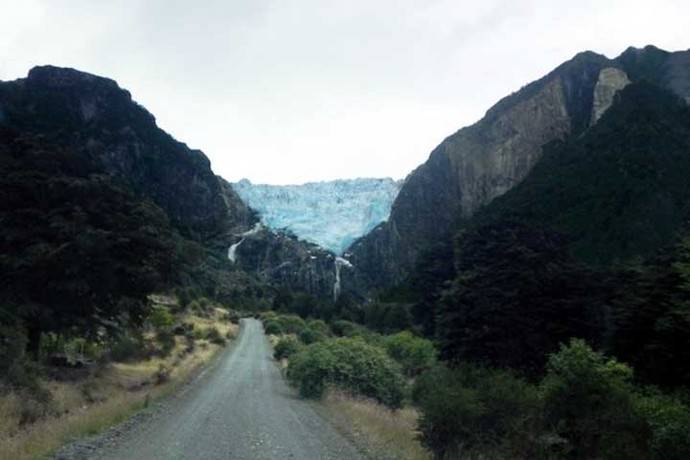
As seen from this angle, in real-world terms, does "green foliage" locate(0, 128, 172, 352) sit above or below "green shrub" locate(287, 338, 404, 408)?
above

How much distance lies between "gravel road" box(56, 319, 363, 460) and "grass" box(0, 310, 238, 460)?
504mm

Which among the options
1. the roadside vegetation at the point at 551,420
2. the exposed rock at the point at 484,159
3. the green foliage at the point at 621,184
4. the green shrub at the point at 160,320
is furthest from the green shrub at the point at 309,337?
the exposed rock at the point at 484,159

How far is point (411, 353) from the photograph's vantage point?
49.0 metres

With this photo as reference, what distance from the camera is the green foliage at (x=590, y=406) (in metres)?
12.6

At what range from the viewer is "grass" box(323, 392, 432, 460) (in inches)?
551

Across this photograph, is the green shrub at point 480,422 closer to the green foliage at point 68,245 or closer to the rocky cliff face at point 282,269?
the green foliage at point 68,245

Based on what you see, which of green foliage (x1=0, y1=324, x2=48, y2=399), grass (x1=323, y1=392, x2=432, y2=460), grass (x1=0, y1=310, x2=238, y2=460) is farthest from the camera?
green foliage (x1=0, y1=324, x2=48, y2=399)

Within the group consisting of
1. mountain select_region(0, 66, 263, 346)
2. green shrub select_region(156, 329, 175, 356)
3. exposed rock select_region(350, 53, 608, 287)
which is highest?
exposed rock select_region(350, 53, 608, 287)

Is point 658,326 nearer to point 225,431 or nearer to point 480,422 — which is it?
point 480,422

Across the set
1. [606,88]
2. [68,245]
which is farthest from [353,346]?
[606,88]

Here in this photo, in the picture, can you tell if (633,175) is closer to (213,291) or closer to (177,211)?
(213,291)

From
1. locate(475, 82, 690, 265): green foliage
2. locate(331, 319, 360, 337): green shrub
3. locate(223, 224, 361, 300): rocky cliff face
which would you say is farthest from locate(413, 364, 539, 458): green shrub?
locate(223, 224, 361, 300): rocky cliff face

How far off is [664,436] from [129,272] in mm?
19380

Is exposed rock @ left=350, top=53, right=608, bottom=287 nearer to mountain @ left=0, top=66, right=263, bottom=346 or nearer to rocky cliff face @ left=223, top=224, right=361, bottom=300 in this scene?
rocky cliff face @ left=223, top=224, right=361, bottom=300
